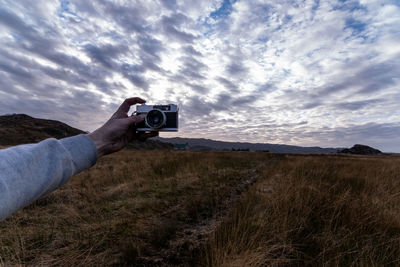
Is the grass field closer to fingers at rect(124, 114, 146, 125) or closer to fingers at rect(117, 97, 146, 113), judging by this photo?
fingers at rect(124, 114, 146, 125)

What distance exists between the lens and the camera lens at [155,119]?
266 cm

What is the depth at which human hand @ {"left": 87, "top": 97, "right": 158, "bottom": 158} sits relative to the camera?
5.66 feet

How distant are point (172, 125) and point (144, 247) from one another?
1781 mm

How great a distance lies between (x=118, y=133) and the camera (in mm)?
2008

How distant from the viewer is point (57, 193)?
5320mm

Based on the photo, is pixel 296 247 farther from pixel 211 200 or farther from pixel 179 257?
pixel 211 200

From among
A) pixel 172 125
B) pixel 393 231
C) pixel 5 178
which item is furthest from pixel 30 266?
pixel 393 231

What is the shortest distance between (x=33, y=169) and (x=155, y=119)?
187 cm

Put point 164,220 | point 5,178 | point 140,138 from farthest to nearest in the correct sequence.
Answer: point 164,220
point 140,138
point 5,178

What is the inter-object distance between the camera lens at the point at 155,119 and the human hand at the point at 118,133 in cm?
14

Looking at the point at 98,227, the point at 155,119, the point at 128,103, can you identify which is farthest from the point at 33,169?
the point at 98,227

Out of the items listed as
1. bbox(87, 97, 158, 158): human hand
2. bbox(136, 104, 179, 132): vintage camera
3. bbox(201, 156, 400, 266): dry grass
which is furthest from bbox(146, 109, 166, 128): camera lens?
bbox(201, 156, 400, 266): dry grass

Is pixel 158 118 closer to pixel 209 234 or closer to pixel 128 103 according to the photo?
pixel 128 103

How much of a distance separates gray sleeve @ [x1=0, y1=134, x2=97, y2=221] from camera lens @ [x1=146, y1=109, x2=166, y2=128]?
55.6 inches
